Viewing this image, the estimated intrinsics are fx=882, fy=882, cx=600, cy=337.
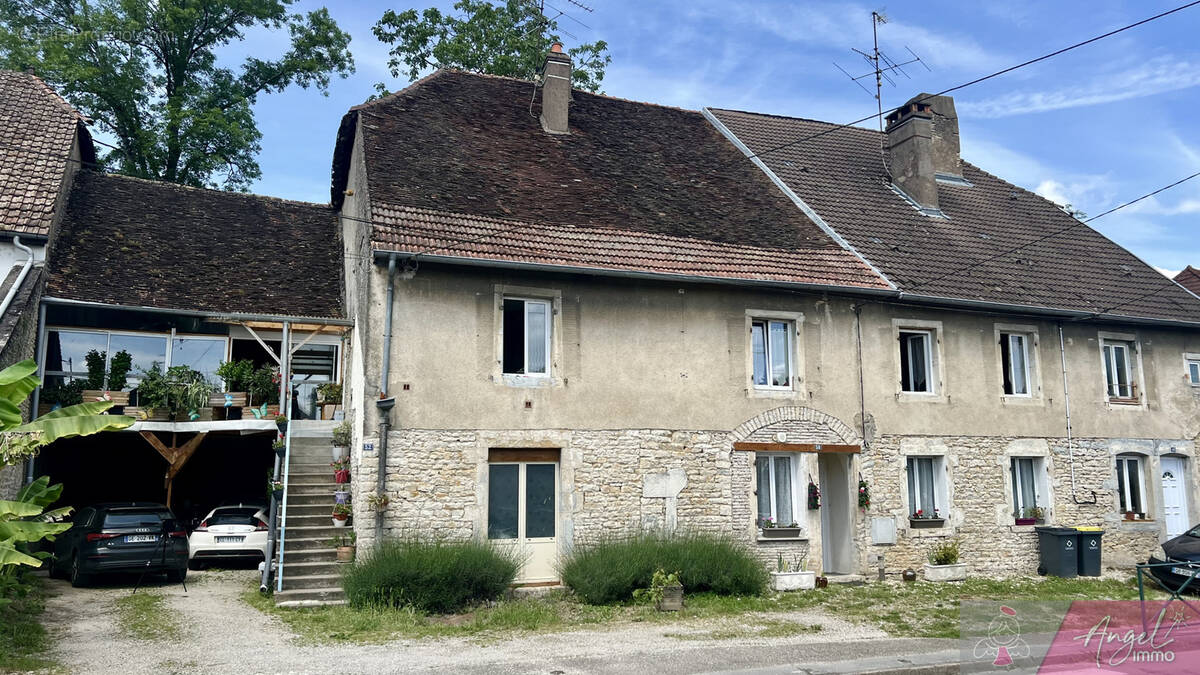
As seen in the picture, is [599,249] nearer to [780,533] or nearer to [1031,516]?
[780,533]

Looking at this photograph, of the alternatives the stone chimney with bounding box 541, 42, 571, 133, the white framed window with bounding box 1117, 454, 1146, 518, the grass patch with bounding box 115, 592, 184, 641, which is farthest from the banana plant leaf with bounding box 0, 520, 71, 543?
the white framed window with bounding box 1117, 454, 1146, 518

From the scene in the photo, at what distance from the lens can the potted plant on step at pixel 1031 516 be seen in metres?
16.5

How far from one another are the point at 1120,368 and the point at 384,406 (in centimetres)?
1495

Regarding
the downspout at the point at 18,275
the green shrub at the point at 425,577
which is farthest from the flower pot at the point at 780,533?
the downspout at the point at 18,275

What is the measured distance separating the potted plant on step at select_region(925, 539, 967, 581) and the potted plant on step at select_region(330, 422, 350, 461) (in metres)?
10.2

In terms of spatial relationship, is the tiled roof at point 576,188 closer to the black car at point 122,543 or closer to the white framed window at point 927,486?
the white framed window at point 927,486

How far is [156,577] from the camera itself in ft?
48.3

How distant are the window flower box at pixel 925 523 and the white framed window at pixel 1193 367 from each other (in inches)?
299

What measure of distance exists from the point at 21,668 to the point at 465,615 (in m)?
4.94

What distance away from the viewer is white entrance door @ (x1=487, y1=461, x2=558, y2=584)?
13.3 meters

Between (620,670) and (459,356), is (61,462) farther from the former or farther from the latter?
(620,670)

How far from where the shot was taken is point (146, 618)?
36.3 feet

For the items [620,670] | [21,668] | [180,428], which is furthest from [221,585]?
[620,670]

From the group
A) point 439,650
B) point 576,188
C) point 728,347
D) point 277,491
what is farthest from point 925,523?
point 277,491
